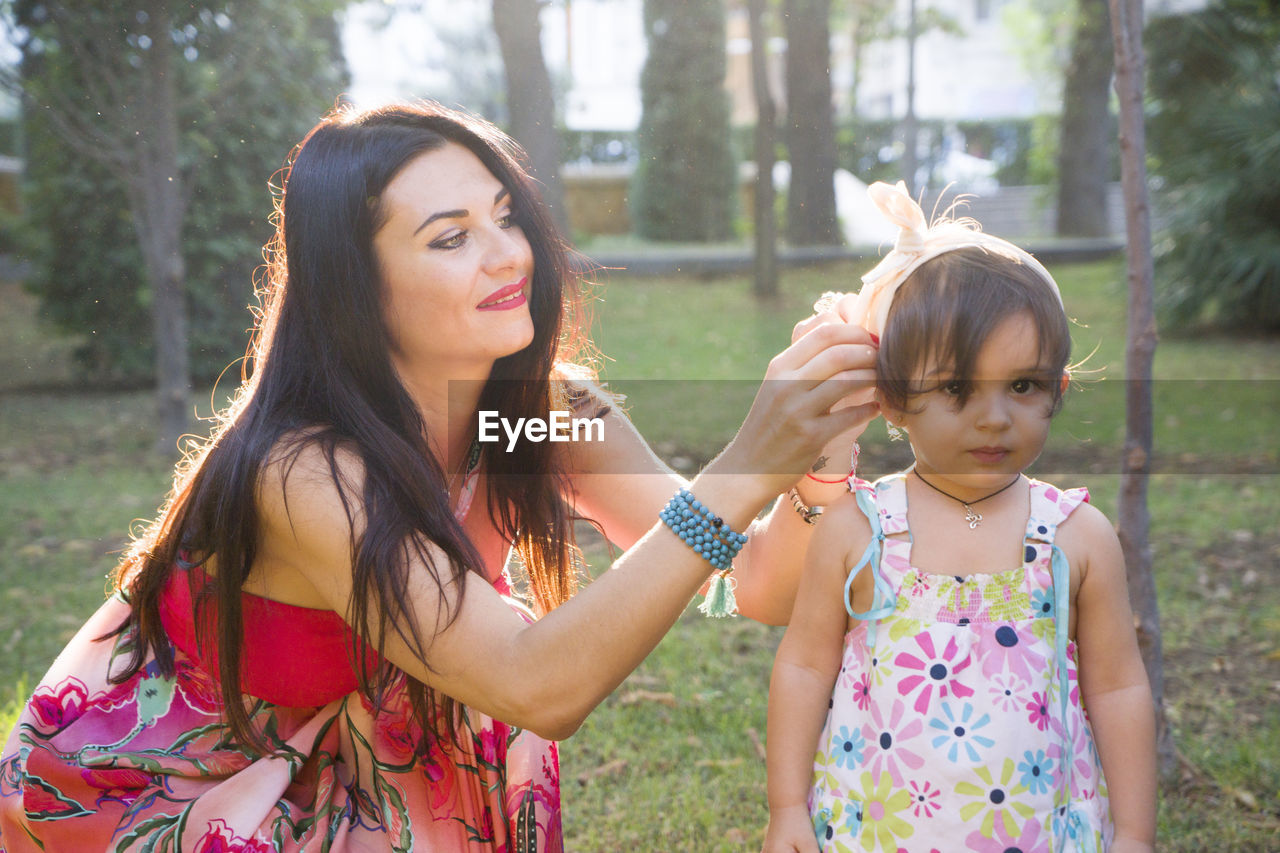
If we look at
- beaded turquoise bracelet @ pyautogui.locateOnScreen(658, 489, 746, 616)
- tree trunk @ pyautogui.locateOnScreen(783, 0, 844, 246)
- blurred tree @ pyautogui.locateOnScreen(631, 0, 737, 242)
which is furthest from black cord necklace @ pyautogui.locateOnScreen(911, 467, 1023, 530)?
blurred tree @ pyautogui.locateOnScreen(631, 0, 737, 242)

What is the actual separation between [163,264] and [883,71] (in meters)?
19.9

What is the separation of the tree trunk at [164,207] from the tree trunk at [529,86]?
1.86 meters

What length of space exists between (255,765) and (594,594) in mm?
675

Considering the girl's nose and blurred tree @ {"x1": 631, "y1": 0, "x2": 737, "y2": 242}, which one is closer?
the girl's nose

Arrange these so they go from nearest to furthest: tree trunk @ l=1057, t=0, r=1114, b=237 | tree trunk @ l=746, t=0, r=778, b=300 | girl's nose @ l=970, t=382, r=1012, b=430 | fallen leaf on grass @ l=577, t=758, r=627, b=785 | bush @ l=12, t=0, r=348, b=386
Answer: girl's nose @ l=970, t=382, r=1012, b=430, fallen leaf on grass @ l=577, t=758, r=627, b=785, tree trunk @ l=746, t=0, r=778, b=300, bush @ l=12, t=0, r=348, b=386, tree trunk @ l=1057, t=0, r=1114, b=237

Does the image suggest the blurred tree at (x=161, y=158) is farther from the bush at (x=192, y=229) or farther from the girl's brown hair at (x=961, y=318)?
the girl's brown hair at (x=961, y=318)

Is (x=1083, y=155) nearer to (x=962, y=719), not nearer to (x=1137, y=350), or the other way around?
(x=1137, y=350)

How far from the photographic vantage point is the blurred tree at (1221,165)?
8977mm

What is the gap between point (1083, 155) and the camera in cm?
1402

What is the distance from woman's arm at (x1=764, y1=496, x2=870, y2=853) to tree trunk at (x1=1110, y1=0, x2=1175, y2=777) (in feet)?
4.40

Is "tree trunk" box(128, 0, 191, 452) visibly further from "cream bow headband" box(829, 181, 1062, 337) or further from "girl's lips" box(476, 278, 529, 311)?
"cream bow headband" box(829, 181, 1062, 337)

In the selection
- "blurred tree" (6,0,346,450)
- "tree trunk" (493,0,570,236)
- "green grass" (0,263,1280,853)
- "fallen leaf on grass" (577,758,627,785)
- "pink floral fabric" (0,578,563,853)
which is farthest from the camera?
"blurred tree" (6,0,346,450)

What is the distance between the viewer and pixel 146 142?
633 centimetres

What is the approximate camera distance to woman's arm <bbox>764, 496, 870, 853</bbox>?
4.92ft
